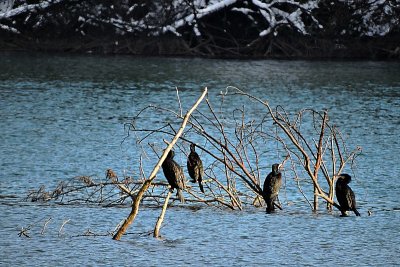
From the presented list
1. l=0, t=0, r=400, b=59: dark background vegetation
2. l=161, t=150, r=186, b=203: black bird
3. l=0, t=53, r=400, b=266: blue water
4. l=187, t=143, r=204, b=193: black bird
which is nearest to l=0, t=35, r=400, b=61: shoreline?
l=0, t=0, r=400, b=59: dark background vegetation

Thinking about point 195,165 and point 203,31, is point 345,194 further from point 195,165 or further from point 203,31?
point 203,31

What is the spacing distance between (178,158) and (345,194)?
5815mm

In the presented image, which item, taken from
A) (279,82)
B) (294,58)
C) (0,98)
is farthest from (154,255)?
(294,58)

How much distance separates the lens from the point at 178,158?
59.6 ft

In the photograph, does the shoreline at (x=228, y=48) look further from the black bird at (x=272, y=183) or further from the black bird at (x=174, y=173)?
the black bird at (x=174, y=173)

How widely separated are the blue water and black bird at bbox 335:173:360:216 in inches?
7.9

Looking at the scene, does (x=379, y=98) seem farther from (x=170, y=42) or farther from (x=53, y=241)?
(x=53, y=241)

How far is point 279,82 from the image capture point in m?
31.4

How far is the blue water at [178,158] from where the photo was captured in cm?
1151

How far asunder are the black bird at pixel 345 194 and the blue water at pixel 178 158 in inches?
7.9

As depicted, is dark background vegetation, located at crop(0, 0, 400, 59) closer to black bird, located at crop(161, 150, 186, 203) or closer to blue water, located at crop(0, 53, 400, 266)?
blue water, located at crop(0, 53, 400, 266)

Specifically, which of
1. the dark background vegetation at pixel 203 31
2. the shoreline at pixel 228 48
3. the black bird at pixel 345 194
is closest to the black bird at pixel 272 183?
the black bird at pixel 345 194

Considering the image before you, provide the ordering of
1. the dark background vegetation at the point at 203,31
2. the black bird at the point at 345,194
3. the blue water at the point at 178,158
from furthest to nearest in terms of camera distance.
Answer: the dark background vegetation at the point at 203,31 < the black bird at the point at 345,194 < the blue water at the point at 178,158

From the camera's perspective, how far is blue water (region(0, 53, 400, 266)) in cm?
1151
